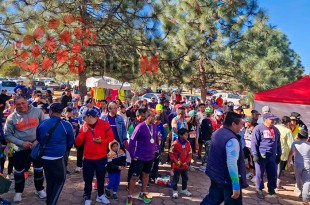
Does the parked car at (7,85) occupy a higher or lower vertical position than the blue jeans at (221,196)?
higher

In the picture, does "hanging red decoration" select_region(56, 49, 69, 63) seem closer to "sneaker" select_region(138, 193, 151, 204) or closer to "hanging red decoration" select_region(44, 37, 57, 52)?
"hanging red decoration" select_region(44, 37, 57, 52)

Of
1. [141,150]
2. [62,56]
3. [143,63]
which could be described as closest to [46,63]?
[62,56]

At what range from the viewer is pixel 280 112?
281 inches

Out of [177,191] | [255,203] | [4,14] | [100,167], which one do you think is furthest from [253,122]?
[4,14]

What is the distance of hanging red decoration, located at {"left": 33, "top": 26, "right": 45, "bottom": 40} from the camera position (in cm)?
581

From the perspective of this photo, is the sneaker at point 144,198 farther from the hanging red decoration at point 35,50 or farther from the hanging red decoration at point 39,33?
the hanging red decoration at point 35,50

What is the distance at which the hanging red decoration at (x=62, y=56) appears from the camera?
743 centimetres

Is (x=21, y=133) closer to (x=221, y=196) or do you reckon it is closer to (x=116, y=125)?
(x=116, y=125)

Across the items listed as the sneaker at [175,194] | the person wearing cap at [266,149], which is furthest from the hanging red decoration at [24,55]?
the person wearing cap at [266,149]

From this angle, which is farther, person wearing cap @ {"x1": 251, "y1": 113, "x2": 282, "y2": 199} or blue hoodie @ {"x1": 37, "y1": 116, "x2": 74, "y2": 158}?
person wearing cap @ {"x1": 251, "y1": 113, "x2": 282, "y2": 199}

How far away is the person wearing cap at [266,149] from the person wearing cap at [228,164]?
205cm

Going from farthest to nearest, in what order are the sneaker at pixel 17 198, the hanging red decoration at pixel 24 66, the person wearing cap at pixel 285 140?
the hanging red decoration at pixel 24 66, the person wearing cap at pixel 285 140, the sneaker at pixel 17 198

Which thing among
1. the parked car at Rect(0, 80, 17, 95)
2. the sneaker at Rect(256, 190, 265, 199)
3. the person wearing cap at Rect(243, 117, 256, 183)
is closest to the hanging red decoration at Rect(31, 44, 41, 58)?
the person wearing cap at Rect(243, 117, 256, 183)

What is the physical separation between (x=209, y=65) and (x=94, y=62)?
5.28m
